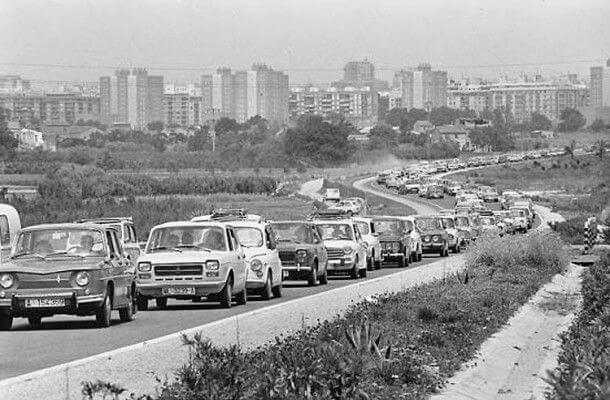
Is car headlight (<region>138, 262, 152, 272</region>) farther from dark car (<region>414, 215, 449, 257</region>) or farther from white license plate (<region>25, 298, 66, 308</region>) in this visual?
dark car (<region>414, 215, 449, 257</region>)

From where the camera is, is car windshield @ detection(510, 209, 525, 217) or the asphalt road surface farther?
car windshield @ detection(510, 209, 525, 217)

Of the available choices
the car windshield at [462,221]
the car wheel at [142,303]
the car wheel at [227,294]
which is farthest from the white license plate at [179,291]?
the car windshield at [462,221]

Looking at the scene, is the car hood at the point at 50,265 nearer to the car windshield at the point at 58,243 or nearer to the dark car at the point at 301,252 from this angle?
the car windshield at the point at 58,243

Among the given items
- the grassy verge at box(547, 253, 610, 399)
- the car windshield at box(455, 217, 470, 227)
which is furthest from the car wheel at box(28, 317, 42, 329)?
the car windshield at box(455, 217, 470, 227)

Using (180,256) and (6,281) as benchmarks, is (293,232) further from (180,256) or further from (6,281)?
(6,281)

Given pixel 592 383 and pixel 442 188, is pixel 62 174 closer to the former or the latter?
pixel 442 188

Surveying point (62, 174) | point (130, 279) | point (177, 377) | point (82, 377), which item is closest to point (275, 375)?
point (177, 377)
